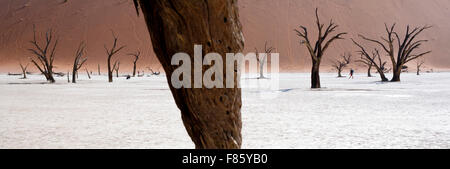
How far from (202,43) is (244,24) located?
82301mm

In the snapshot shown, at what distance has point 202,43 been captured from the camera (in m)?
2.48

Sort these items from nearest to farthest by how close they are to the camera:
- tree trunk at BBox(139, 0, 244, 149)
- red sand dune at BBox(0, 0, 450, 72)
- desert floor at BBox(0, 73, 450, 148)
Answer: tree trunk at BBox(139, 0, 244, 149) → desert floor at BBox(0, 73, 450, 148) → red sand dune at BBox(0, 0, 450, 72)

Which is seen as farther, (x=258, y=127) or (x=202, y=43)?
(x=258, y=127)

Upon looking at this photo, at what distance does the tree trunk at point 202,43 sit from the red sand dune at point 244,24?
74443 mm

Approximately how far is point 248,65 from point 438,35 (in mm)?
44708

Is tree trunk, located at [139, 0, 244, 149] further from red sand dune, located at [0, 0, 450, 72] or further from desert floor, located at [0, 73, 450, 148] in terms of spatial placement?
red sand dune, located at [0, 0, 450, 72]

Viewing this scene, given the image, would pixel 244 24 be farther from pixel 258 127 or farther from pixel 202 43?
pixel 202 43

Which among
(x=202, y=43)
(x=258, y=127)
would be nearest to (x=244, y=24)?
(x=258, y=127)

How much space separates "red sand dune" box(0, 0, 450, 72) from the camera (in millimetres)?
79375

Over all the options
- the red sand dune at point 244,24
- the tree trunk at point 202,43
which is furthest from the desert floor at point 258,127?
the red sand dune at point 244,24

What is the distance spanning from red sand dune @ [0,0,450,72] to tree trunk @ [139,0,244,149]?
7444cm

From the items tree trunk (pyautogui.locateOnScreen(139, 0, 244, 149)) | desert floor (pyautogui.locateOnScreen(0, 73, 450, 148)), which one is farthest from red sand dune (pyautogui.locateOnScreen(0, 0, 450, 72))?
tree trunk (pyautogui.locateOnScreen(139, 0, 244, 149))
